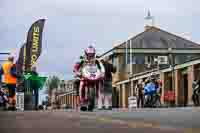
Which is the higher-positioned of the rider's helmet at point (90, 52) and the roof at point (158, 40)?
the roof at point (158, 40)

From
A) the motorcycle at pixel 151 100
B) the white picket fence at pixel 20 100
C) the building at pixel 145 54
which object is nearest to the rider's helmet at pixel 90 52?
the white picket fence at pixel 20 100

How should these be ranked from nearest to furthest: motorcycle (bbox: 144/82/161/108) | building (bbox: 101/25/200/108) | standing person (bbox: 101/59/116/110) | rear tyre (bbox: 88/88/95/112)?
rear tyre (bbox: 88/88/95/112) < standing person (bbox: 101/59/116/110) < motorcycle (bbox: 144/82/161/108) < building (bbox: 101/25/200/108)

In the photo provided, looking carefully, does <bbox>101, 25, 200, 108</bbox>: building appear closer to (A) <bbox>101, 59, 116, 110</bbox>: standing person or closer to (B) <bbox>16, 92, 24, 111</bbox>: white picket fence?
(B) <bbox>16, 92, 24, 111</bbox>: white picket fence

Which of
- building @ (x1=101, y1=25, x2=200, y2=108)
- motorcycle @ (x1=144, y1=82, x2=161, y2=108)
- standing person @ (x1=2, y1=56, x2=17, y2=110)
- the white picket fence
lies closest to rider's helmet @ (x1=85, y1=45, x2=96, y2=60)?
standing person @ (x1=2, y1=56, x2=17, y2=110)

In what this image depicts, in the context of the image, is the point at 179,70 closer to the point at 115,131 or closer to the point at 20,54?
the point at 20,54

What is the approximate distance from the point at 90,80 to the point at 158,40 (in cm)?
6444

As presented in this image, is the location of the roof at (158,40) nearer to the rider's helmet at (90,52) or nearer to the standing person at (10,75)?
the standing person at (10,75)

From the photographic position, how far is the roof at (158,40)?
78625 millimetres

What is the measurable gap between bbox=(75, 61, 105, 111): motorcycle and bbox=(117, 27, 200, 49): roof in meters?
58.1

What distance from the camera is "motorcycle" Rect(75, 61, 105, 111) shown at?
17.7 meters

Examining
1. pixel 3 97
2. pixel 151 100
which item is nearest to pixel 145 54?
pixel 151 100

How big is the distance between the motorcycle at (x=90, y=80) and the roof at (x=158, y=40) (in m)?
58.1

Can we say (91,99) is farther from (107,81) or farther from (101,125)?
(101,125)

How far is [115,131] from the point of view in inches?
301
